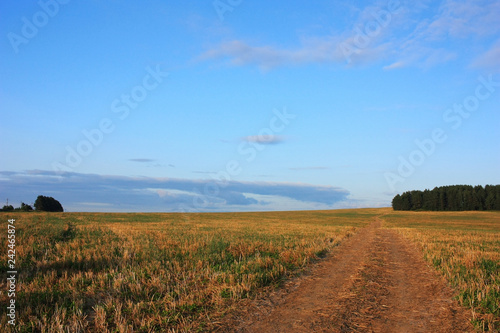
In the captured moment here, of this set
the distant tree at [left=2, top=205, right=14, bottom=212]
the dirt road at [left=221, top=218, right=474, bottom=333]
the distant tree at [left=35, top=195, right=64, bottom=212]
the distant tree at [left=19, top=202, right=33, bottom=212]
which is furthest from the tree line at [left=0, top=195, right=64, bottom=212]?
the dirt road at [left=221, top=218, right=474, bottom=333]

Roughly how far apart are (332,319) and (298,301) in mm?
1423

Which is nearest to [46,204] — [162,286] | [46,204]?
[46,204]

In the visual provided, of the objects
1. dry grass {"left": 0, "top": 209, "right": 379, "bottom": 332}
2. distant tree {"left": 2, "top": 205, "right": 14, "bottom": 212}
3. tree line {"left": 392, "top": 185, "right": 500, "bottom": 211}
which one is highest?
tree line {"left": 392, "top": 185, "right": 500, "bottom": 211}

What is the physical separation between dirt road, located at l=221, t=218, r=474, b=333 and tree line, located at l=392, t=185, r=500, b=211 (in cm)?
14502

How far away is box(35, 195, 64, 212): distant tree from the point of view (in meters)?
108

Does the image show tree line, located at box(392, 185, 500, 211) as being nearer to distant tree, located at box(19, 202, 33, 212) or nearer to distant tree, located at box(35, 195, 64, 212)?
distant tree, located at box(35, 195, 64, 212)

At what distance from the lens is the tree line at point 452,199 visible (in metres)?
128

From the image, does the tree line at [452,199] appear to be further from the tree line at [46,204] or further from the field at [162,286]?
the tree line at [46,204]

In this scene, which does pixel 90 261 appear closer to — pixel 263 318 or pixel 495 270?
pixel 263 318

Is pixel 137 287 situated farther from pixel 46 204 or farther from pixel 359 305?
pixel 46 204

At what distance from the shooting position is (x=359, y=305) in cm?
803

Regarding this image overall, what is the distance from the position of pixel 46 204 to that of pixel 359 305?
416 feet

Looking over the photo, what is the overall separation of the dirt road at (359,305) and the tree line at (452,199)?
476ft

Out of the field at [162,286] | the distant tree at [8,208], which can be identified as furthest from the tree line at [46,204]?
the field at [162,286]
